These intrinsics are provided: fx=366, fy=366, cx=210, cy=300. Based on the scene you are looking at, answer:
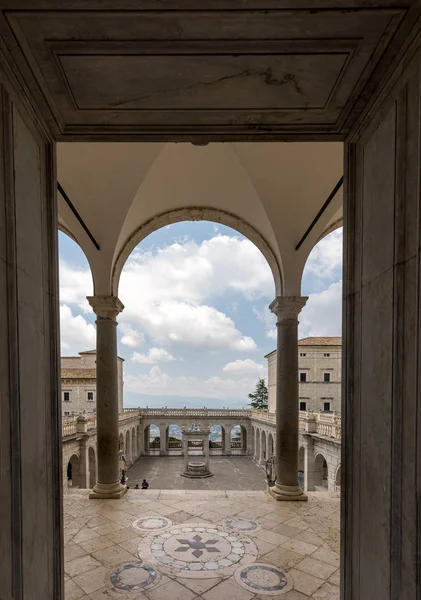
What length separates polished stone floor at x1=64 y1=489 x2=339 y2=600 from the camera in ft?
16.3

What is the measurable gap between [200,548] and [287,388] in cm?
440

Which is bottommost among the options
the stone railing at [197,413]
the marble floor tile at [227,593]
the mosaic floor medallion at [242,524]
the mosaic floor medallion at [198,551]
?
the stone railing at [197,413]

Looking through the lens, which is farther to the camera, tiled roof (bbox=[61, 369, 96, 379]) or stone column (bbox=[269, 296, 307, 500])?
tiled roof (bbox=[61, 369, 96, 379])

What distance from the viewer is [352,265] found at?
338 centimetres

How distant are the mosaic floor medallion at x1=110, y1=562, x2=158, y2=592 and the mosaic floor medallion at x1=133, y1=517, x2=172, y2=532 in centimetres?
131

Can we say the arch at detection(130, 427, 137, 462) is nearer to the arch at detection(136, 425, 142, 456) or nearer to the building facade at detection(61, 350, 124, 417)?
the arch at detection(136, 425, 142, 456)

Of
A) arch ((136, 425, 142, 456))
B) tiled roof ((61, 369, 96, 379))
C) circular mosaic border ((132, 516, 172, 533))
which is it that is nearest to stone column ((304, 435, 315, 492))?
circular mosaic border ((132, 516, 172, 533))

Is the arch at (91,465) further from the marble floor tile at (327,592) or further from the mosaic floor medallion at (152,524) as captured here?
the marble floor tile at (327,592)

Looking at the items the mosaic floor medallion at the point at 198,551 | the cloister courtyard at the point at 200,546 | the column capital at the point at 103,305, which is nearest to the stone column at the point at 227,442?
the cloister courtyard at the point at 200,546

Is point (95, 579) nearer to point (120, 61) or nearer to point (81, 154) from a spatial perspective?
point (120, 61)

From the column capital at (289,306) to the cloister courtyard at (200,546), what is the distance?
4.44 meters

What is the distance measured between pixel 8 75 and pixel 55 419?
9.20ft

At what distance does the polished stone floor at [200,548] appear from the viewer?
4.97 m

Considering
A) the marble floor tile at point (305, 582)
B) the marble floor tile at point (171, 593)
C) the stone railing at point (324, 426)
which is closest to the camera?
the marble floor tile at point (171, 593)
